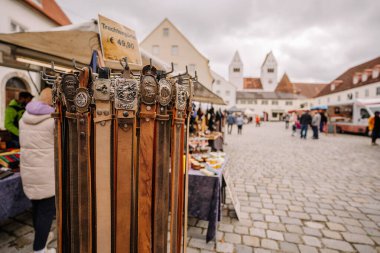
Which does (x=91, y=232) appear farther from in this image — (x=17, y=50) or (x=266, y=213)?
Answer: (x=266, y=213)

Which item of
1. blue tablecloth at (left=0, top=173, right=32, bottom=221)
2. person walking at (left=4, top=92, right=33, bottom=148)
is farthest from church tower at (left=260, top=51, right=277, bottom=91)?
blue tablecloth at (left=0, top=173, right=32, bottom=221)

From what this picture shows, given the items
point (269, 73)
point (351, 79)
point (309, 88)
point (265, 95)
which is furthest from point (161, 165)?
point (309, 88)

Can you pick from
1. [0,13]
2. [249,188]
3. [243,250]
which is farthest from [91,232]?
[0,13]

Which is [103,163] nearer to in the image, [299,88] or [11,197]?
[11,197]

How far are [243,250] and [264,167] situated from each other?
4.38 metres

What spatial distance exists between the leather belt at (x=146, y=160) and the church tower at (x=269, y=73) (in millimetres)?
66072

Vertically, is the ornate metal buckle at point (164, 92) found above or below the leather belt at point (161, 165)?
above

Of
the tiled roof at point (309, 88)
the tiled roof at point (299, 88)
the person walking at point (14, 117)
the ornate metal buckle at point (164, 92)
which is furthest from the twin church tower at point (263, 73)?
the ornate metal buckle at point (164, 92)

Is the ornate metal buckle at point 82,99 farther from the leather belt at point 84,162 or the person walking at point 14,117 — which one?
the person walking at point 14,117

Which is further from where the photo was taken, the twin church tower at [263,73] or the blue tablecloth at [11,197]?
the twin church tower at [263,73]

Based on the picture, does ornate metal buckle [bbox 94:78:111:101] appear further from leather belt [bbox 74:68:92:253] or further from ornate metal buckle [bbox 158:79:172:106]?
ornate metal buckle [bbox 158:79:172:106]

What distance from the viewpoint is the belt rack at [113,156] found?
40.9 inches

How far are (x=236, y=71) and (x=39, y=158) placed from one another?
211 ft

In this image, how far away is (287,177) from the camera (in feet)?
18.4
